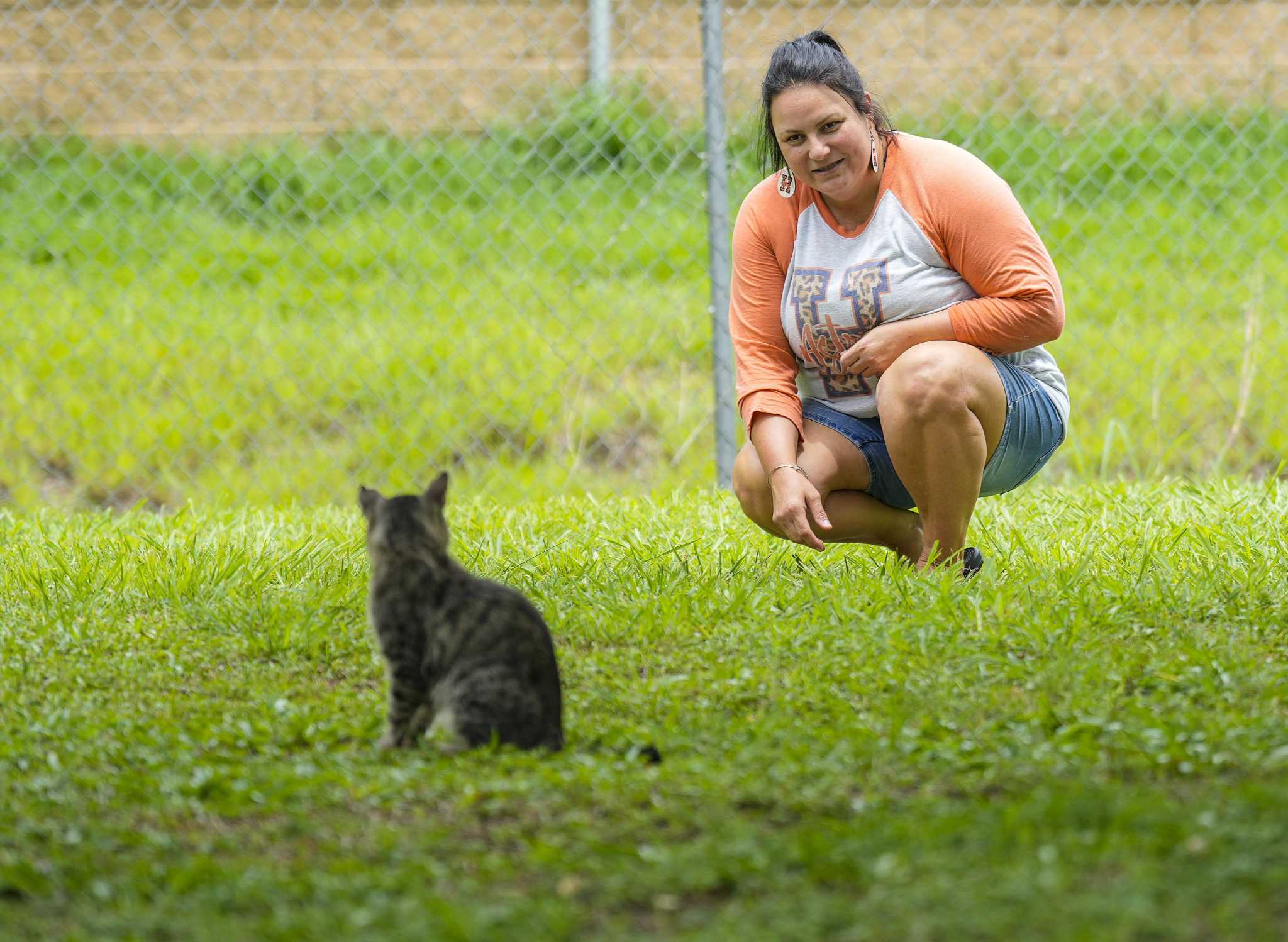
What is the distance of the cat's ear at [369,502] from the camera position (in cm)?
283

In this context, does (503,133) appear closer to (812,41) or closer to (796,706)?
(812,41)

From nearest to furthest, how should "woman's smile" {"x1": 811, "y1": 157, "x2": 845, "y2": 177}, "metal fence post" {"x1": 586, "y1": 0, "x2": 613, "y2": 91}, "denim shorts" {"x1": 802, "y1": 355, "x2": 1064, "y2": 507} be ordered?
"woman's smile" {"x1": 811, "y1": 157, "x2": 845, "y2": 177} → "denim shorts" {"x1": 802, "y1": 355, "x2": 1064, "y2": 507} → "metal fence post" {"x1": 586, "y1": 0, "x2": 613, "y2": 91}

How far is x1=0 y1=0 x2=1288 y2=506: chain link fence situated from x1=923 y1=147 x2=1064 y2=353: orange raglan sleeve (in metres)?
Result: 2.36

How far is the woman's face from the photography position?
11.7ft

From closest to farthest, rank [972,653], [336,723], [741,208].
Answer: [336,723] → [972,653] → [741,208]

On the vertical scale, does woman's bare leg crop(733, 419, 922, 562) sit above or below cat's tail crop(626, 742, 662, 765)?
above

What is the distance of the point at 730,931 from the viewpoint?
6.02ft

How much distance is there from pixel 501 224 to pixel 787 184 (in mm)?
3788

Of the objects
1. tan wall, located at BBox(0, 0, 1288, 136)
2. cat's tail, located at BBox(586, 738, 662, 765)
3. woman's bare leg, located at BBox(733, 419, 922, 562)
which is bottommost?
cat's tail, located at BBox(586, 738, 662, 765)

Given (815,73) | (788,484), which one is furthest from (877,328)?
(815,73)

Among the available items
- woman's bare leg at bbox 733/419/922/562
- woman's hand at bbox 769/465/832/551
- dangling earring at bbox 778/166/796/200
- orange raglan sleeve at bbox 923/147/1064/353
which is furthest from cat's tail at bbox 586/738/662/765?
dangling earring at bbox 778/166/796/200

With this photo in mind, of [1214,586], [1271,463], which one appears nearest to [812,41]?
[1214,586]

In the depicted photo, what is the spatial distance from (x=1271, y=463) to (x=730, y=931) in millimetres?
5355

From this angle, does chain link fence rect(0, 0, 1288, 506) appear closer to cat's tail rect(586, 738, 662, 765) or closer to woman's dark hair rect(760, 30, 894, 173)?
woman's dark hair rect(760, 30, 894, 173)
